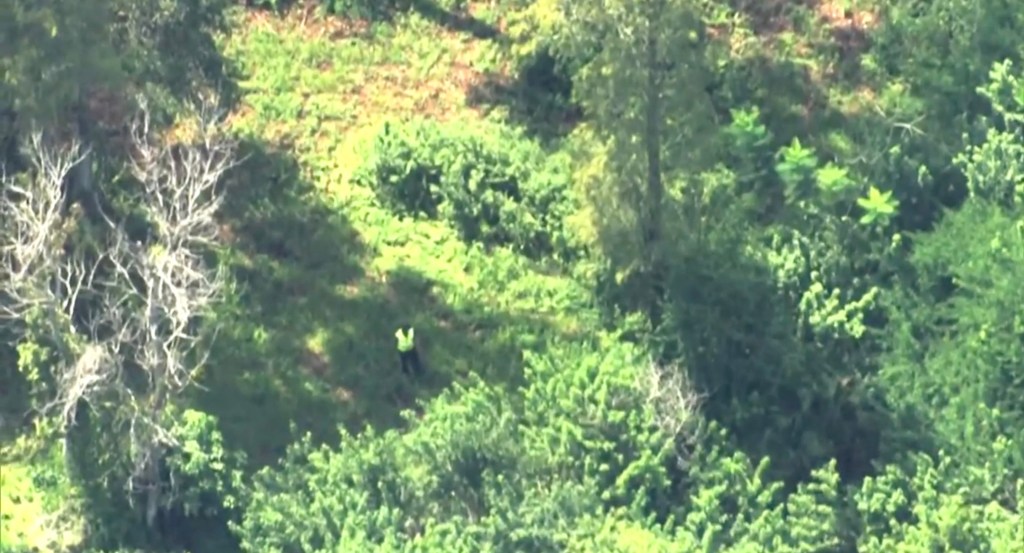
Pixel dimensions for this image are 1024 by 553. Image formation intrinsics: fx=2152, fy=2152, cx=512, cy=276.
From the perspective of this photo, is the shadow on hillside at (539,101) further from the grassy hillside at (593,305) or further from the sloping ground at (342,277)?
the sloping ground at (342,277)

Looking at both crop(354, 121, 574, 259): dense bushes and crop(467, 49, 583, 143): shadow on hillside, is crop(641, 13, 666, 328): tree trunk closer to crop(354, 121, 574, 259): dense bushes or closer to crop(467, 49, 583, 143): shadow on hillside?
crop(354, 121, 574, 259): dense bushes

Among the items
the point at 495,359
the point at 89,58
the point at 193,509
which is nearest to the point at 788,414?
the point at 495,359

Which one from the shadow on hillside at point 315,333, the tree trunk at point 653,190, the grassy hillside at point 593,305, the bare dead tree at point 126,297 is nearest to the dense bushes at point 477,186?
the grassy hillside at point 593,305

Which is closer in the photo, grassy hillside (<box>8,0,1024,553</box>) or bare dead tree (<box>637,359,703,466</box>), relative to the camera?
grassy hillside (<box>8,0,1024,553</box>)

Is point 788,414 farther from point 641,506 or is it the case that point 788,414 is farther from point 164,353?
point 164,353

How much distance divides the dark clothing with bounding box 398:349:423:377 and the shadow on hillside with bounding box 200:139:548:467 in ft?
0.43

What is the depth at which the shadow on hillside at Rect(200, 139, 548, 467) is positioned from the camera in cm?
3164

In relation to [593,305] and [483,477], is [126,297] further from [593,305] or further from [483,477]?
[593,305]

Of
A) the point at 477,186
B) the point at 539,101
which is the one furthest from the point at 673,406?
the point at 539,101

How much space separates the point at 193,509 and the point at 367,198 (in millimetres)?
8223

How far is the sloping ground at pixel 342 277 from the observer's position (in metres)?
32.0

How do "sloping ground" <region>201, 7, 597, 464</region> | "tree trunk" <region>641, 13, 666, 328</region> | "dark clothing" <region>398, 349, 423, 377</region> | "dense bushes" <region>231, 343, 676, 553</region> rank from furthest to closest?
"dark clothing" <region>398, 349, 423, 377</region> → "sloping ground" <region>201, 7, 597, 464</region> → "tree trunk" <region>641, 13, 666, 328</region> → "dense bushes" <region>231, 343, 676, 553</region>

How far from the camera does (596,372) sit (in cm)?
2981

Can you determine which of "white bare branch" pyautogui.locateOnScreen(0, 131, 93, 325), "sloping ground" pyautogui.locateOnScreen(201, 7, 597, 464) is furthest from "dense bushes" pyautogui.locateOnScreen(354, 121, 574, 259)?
"white bare branch" pyautogui.locateOnScreen(0, 131, 93, 325)
